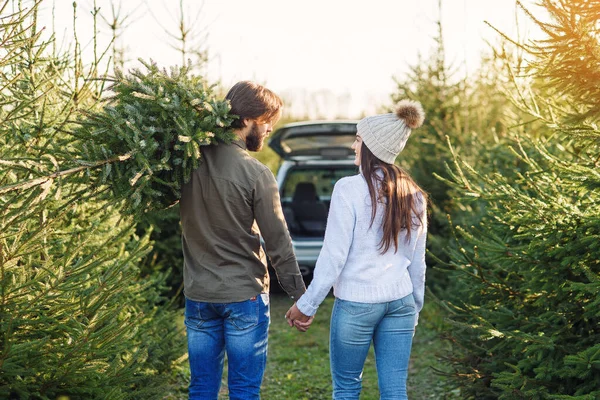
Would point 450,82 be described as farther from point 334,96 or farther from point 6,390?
point 334,96

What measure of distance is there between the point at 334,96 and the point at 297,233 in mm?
18349

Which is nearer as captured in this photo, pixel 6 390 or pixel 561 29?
pixel 6 390

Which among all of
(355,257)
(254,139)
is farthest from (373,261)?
(254,139)

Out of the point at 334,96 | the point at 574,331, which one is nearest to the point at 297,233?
the point at 574,331

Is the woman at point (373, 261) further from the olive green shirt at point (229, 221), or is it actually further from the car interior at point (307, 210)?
the car interior at point (307, 210)

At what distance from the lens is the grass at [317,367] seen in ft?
17.1

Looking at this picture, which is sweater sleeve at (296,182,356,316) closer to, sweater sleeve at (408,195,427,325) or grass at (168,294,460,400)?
sweater sleeve at (408,195,427,325)

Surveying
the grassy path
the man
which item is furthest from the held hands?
Answer: the grassy path

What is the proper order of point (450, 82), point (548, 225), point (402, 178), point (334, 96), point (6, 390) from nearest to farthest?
point (6, 390)
point (402, 178)
point (548, 225)
point (450, 82)
point (334, 96)

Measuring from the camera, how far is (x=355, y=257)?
306 cm

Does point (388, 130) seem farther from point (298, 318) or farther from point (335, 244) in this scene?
point (298, 318)

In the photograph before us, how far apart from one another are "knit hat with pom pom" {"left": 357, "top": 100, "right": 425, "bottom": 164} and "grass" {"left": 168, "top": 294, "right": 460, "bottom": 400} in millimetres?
1890

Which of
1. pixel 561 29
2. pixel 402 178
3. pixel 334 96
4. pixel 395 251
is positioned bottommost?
pixel 395 251

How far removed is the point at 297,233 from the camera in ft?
27.1
